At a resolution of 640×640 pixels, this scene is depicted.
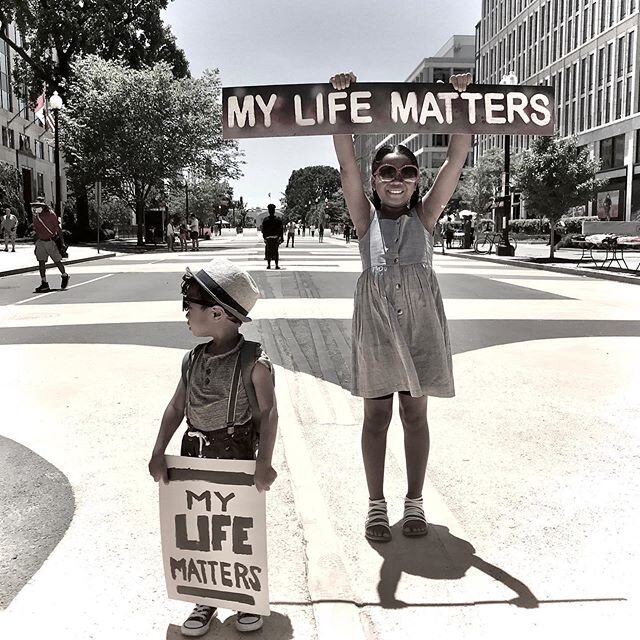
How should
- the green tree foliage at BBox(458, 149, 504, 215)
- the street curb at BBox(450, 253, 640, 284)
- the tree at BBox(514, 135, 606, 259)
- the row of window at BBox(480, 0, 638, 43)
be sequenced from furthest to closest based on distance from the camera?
the row of window at BBox(480, 0, 638, 43)
the green tree foliage at BBox(458, 149, 504, 215)
the tree at BBox(514, 135, 606, 259)
the street curb at BBox(450, 253, 640, 284)

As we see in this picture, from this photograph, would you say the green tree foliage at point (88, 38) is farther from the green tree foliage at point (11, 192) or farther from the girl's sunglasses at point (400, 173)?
the girl's sunglasses at point (400, 173)

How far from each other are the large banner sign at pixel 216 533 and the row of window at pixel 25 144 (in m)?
57.0

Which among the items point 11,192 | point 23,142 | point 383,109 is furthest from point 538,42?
point 383,109

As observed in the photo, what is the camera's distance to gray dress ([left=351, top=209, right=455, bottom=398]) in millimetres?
3430

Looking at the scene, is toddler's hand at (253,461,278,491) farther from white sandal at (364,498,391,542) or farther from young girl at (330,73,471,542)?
white sandal at (364,498,391,542)

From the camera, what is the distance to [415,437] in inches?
144

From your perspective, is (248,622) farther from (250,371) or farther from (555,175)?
(555,175)

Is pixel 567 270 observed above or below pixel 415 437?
below

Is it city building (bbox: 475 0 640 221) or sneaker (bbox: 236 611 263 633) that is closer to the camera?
sneaker (bbox: 236 611 263 633)

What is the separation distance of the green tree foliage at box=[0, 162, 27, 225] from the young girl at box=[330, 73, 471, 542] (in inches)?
1613

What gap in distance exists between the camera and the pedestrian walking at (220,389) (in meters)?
2.70

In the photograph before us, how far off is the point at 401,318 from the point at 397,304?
0.06m

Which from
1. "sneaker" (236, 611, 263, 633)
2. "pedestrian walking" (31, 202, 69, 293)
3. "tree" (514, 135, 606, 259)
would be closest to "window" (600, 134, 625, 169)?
"tree" (514, 135, 606, 259)

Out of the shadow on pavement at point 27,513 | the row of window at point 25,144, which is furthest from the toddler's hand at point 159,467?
the row of window at point 25,144
